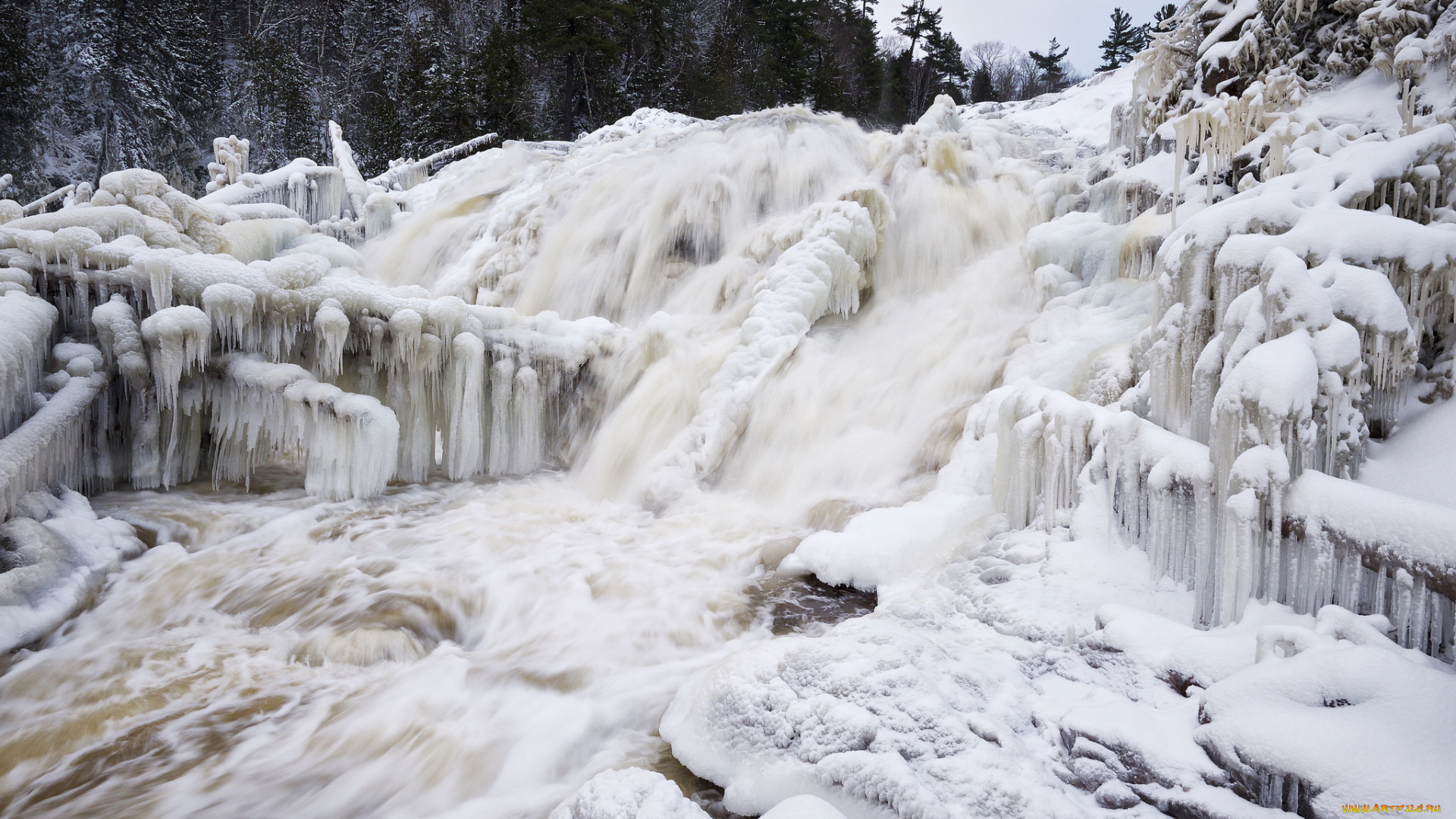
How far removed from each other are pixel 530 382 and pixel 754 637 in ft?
12.2

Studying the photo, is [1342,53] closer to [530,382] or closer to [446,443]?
[530,382]

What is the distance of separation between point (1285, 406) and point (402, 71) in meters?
29.1

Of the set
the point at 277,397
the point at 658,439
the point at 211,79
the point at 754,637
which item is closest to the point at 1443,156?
the point at 754,637

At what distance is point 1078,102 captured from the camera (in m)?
18.0

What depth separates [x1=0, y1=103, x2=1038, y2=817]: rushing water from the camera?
115 inches

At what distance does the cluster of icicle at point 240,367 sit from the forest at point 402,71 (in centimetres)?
1949

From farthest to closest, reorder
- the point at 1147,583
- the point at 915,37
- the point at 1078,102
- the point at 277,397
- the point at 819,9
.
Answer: the point at 915,37 < the point at 819,9 < the point at 1078,102 < the point at 277,397 < the point at 1147,583

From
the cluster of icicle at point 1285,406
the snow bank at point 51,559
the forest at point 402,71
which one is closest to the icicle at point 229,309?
the snow bank at point 51,559

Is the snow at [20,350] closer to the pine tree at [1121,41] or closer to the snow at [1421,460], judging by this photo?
the snow at [1421,460]

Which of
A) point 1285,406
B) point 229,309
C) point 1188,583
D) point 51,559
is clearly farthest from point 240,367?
point 1285,406

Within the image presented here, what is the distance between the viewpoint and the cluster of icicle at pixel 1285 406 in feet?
8.02

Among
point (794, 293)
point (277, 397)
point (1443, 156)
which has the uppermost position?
point (1443, 156)

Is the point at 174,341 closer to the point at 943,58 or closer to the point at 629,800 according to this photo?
the point at 629,800

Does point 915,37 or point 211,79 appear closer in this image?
point 211,79
